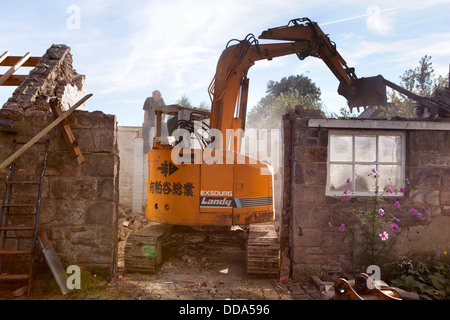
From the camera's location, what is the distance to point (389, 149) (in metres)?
6.12

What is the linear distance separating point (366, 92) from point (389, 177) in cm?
265

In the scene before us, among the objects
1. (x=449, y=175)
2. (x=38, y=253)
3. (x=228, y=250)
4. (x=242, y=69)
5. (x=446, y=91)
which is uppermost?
(x=242, y=69)

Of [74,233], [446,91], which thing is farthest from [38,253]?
[446,91]

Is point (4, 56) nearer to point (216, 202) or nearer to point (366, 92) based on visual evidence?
point (216, 202)

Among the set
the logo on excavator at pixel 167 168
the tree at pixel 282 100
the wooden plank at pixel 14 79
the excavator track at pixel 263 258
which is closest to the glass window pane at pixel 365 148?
the excavator track at pixel 263 258

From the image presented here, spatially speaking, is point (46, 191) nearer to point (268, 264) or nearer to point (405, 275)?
point (268, 264)

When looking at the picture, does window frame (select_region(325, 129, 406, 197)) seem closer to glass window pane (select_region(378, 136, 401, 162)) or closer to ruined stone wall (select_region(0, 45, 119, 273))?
glass window pane (select_region(378, 136, 401, 162))

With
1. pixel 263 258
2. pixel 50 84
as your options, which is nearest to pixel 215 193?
pixel 263 258

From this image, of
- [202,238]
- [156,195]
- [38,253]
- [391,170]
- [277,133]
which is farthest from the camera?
[277,133]

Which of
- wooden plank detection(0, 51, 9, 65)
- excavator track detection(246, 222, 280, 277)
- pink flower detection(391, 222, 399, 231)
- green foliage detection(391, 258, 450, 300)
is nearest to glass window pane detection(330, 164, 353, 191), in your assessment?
pink flower detection(391, 222, 399, 231)

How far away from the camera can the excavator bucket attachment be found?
7.93 metres

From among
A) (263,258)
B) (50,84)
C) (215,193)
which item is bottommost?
(263,258)

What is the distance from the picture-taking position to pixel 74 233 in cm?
508

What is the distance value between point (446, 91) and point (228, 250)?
518 cm
